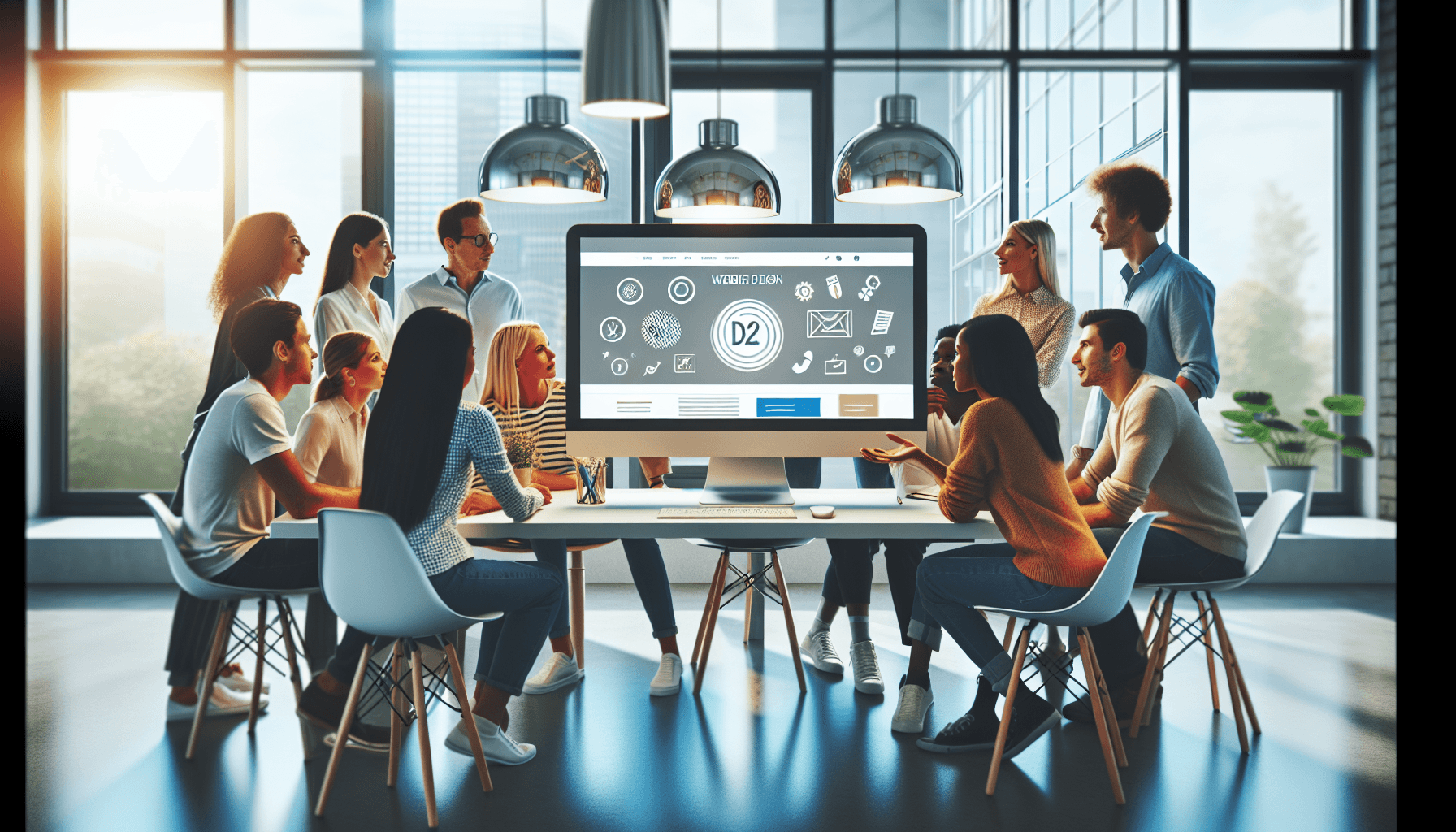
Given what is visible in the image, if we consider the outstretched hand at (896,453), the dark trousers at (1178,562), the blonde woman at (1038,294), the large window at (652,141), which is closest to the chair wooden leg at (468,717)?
the outstretched hand at (896,453)

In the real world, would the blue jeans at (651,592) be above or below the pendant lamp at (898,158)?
below

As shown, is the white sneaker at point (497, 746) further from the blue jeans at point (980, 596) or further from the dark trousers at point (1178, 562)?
the dark trousers at point (1178, 562)

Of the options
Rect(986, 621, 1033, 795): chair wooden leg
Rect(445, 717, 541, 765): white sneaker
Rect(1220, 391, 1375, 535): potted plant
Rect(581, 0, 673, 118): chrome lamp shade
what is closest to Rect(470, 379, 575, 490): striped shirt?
Rect(445, 717, 541, 765): white sneaker

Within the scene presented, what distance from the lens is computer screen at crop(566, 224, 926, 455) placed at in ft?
7.33

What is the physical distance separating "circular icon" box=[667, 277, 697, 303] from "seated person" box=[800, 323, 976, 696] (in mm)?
795

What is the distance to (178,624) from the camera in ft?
8.45

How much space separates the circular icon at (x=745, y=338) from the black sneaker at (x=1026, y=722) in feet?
3.34

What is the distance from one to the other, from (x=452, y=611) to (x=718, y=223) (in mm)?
1097

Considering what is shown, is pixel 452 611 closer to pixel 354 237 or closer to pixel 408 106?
pixel 354 237

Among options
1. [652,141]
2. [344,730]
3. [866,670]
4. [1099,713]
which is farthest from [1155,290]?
[652,141]

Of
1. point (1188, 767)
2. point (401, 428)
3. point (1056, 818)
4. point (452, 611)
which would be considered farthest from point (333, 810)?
point (1188, 767)

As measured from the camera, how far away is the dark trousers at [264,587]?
7.40 feet

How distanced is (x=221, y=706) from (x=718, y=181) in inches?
84.2

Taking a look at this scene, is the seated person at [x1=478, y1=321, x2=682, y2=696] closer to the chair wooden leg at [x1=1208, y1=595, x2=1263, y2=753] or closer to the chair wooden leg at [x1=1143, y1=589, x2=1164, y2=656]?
the chair wooden leg at [x1=1143, y1=589, x2=1164, y2=656]
